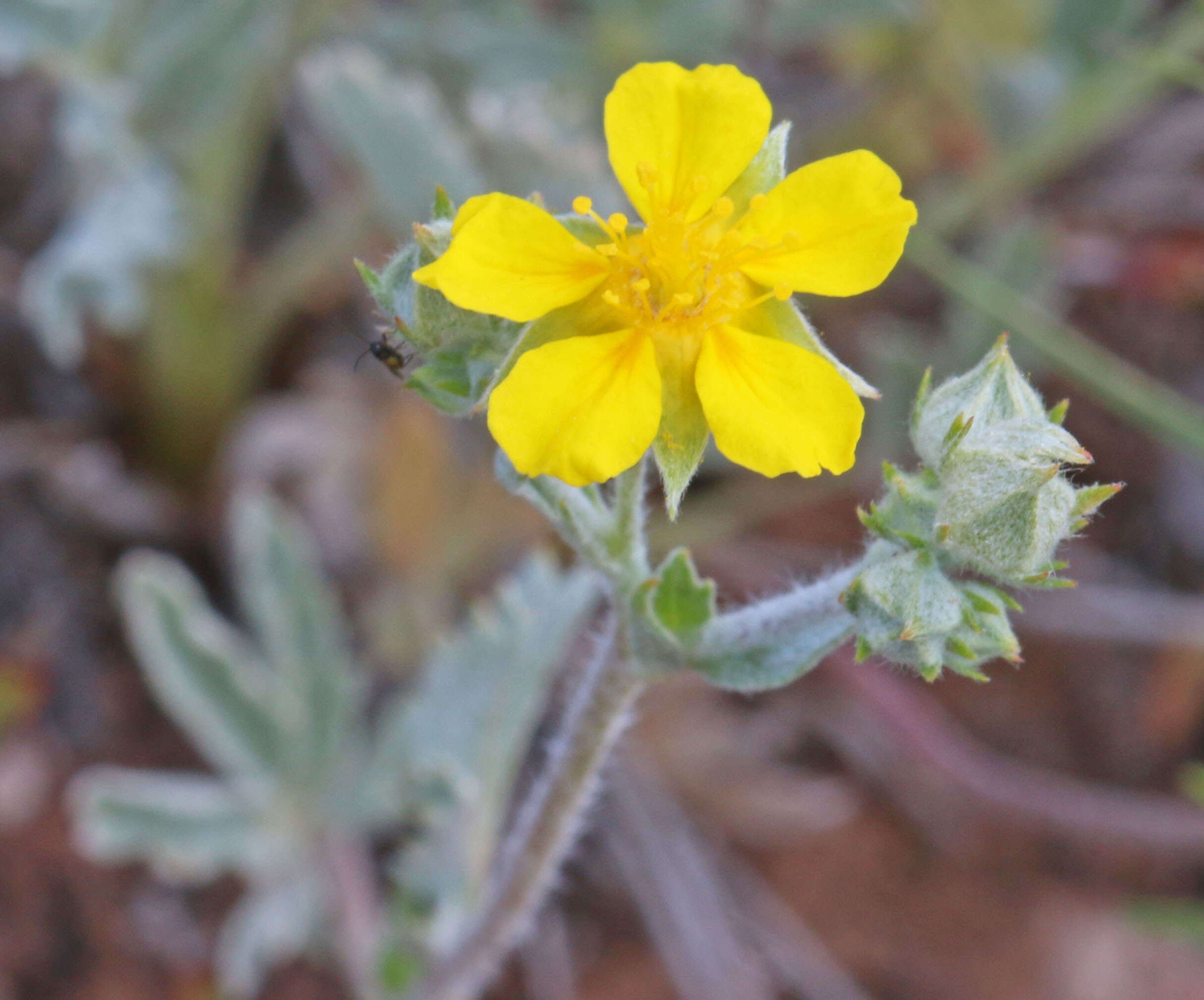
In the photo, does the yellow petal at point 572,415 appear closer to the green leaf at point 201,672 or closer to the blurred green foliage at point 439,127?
the blurred green foliage at point 439,127

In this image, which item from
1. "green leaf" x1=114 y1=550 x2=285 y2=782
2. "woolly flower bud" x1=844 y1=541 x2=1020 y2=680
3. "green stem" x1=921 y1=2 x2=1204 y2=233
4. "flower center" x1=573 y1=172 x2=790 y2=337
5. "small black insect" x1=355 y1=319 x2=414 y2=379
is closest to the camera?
"woolly flower bud" x1=844 y1=541 x2=1020 y2=680

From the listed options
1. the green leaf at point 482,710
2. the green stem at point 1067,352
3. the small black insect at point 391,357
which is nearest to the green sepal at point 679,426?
the small black insect at point 391,357

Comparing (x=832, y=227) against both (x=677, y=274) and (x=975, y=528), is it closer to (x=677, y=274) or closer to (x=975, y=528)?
(x=677, y=274)

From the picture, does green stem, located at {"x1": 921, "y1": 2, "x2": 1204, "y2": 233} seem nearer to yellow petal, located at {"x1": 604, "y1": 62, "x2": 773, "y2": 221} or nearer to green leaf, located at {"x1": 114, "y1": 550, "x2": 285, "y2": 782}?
yellow petal, located at {"x1": 604, "y1": 62, "x2": 773, "y2": 221}

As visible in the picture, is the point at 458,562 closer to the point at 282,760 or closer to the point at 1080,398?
the point at 282,760

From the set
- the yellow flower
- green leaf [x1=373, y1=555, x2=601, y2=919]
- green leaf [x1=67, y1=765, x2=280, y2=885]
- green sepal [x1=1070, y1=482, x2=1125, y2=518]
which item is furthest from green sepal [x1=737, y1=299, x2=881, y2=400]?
green leaf [x1=67, y1=765, x2=280, y2=885]

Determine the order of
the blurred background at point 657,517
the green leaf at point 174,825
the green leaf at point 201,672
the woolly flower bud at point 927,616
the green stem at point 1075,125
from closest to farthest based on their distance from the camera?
1. the woolly flower bud at point 927,616
2. the green leaf at point 174,825
3. the green leaf at point 201,672
4. the blurred background at point 657,517
5. the green stem at point 1075,125
